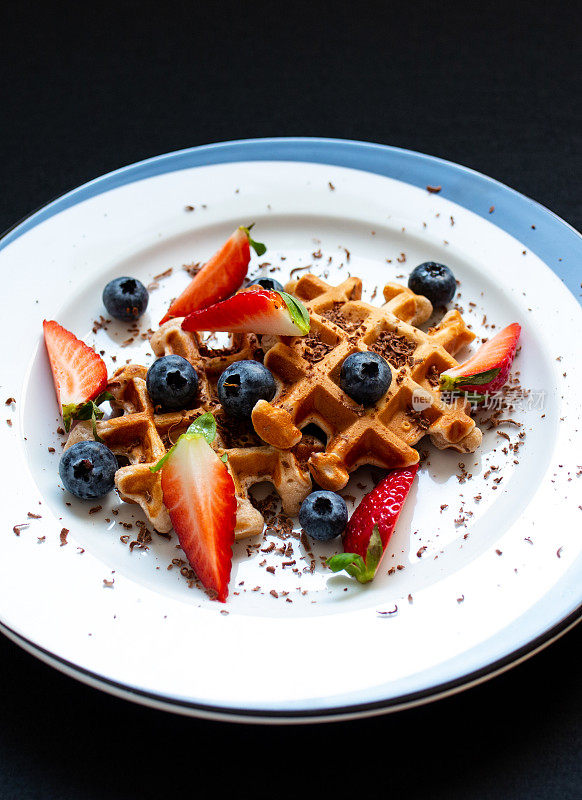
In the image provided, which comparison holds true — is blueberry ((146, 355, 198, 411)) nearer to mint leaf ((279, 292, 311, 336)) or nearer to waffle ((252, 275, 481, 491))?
waffle ((252, 275, 481, 491))

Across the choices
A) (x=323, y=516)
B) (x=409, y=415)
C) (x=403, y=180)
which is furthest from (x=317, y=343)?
(x=403, y=180)

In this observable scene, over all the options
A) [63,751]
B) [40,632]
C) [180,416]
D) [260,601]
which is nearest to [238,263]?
[180,416]

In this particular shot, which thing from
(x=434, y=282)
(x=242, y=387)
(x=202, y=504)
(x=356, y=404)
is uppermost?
(x=434, y=282)

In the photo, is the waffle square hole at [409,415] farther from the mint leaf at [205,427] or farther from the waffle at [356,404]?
the mint leaf at [205,427]

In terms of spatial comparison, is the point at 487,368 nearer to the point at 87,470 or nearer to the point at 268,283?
the point at 268,283

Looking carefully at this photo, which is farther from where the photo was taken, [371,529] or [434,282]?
[434,282]

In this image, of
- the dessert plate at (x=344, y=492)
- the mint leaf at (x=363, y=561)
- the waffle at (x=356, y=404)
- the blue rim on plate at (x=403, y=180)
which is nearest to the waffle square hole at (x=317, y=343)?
the waffle at (x=356, y=404)

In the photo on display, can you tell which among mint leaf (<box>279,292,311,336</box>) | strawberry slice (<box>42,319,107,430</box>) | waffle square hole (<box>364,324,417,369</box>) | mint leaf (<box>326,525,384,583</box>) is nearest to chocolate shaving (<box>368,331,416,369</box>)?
waffle square hole (<box>364,324,417,369</box>)
